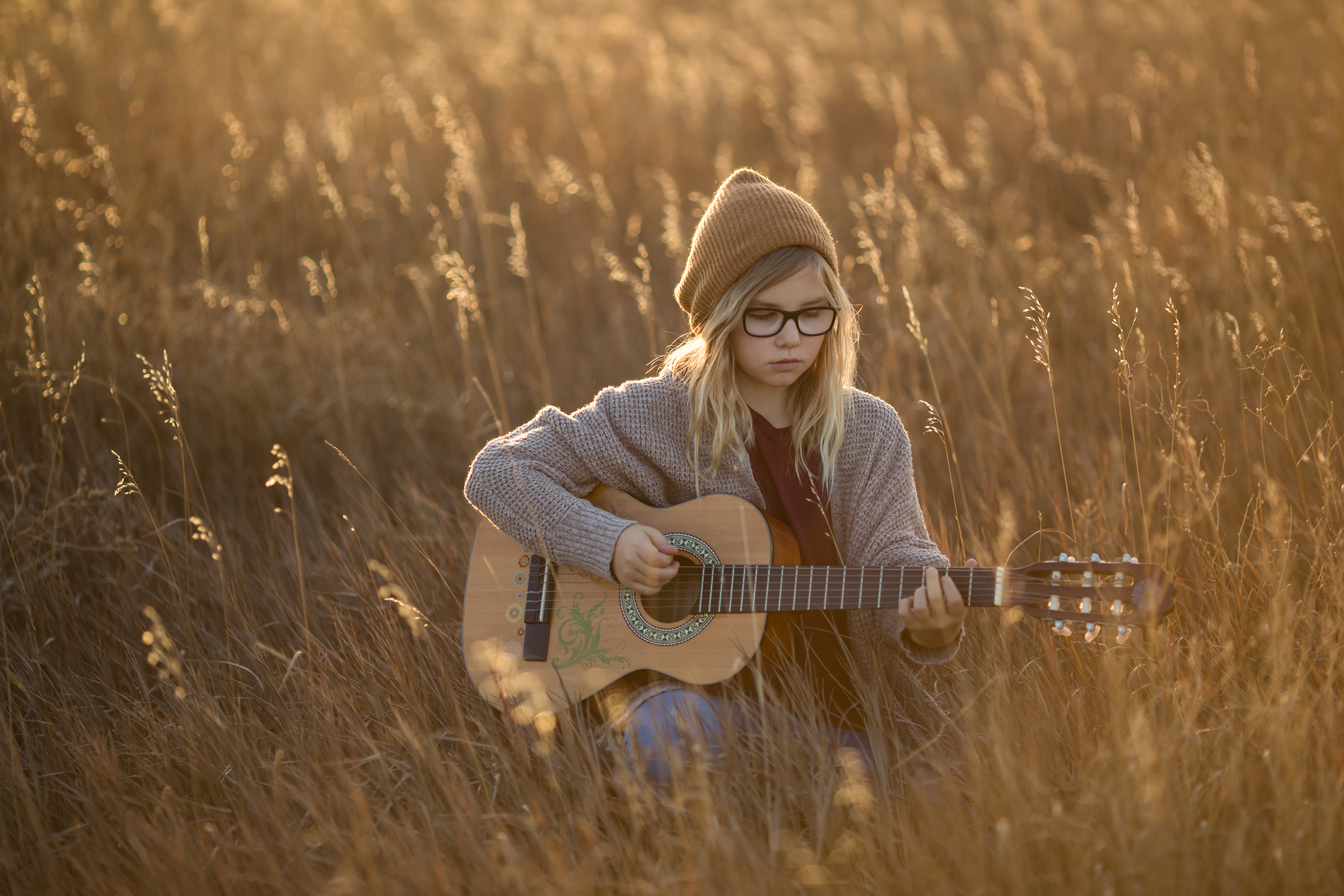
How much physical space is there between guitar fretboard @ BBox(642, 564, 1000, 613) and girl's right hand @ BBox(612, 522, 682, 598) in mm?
80

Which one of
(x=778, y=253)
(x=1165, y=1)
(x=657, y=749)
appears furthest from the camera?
(x=1165, y=1)

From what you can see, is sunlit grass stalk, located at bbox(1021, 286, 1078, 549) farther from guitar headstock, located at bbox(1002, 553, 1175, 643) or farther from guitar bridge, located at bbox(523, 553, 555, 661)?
guitar bridge, located at bbox(523, 553, 555, 661)

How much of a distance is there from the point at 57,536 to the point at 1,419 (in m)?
0.66

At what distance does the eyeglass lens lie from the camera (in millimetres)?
2104

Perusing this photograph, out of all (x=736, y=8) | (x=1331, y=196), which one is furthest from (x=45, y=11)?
(x=1331, y=196)

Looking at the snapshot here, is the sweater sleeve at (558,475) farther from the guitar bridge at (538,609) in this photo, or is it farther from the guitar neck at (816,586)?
the guitar neck at (816,586)

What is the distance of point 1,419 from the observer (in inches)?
128

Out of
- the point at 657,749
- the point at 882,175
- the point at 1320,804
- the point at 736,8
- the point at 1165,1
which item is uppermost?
the point at 736,8

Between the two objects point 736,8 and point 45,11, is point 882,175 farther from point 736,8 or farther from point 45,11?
point 45,11

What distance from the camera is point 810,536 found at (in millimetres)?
2191

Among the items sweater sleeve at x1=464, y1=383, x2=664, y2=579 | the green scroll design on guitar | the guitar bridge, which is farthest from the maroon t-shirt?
the guitar bridge

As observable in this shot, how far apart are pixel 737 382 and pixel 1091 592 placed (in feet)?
3.21

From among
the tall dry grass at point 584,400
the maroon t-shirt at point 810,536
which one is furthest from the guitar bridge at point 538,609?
the maroon t-shirt at point 810,536

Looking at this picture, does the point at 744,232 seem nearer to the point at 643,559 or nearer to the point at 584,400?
the point at 643,559
